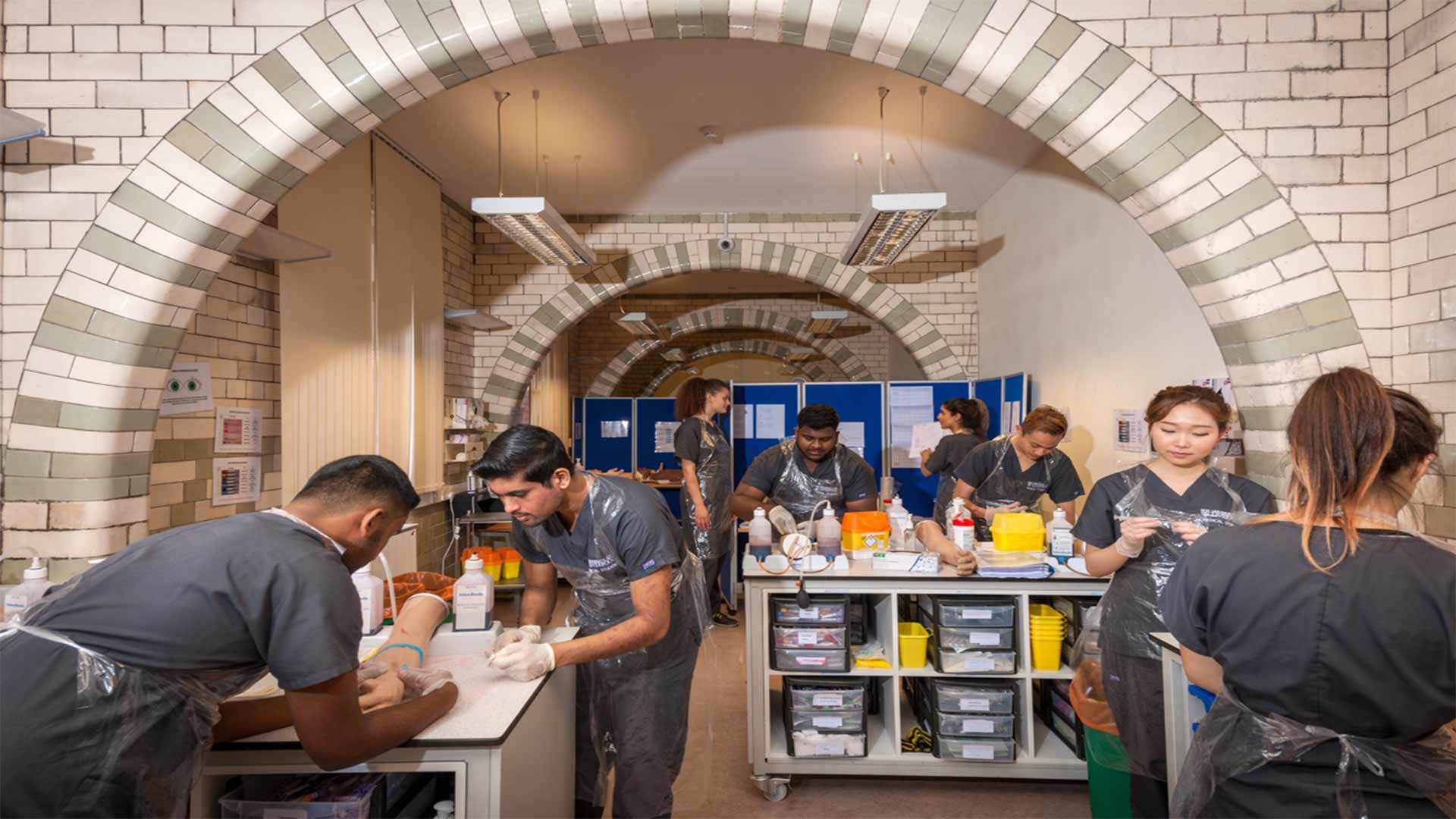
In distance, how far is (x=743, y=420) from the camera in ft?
23.0

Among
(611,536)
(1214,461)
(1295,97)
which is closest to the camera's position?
(611,536)

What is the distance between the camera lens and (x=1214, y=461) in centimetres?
312

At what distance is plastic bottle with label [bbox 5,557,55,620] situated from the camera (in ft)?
6.57

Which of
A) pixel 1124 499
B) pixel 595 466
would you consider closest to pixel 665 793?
pixel 1124 499

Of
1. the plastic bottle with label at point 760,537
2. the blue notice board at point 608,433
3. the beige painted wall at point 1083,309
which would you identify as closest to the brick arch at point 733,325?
the blue notice board at point 608,433

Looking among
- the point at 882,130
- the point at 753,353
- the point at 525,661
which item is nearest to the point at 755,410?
the point at 882,130

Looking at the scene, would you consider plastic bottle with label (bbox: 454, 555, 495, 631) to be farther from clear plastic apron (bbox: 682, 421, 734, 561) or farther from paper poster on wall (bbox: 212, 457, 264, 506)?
clear plastic apron (bbox: 682, 421, 734, 561)

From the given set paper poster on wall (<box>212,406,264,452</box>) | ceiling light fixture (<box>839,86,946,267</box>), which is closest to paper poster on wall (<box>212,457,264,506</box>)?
paper poster on wall (<box>212,406,264,452</box>)

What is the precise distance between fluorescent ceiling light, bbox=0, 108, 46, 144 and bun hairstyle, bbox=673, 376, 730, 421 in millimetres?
3471

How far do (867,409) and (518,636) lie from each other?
521cm

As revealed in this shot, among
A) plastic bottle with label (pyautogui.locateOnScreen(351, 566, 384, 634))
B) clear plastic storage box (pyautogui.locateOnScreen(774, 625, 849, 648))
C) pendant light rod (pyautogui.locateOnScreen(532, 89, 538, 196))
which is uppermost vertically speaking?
pendant light rod (pyautogui.locateOnScreen(532, 89, 538, 196))

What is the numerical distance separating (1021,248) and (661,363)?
9.22 m

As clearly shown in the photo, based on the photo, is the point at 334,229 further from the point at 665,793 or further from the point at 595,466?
the point at 595,466

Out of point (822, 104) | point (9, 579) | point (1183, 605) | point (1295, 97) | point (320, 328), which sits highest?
point (822, 104)
